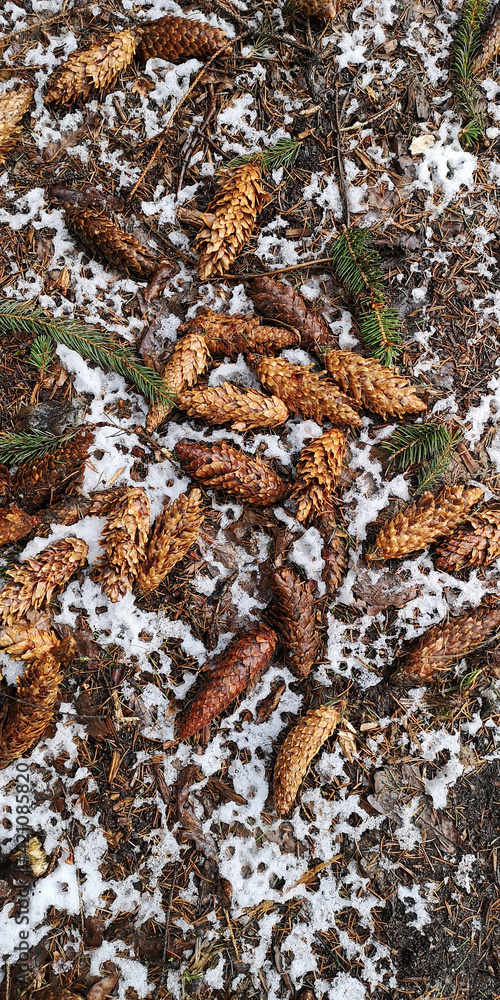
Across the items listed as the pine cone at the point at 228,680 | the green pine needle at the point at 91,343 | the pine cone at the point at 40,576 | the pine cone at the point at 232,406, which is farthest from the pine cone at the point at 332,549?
the pine cone at the point at 40,576

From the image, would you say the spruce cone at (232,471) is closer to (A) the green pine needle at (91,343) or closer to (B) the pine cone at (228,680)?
(A) the green pine needle at (91,343)

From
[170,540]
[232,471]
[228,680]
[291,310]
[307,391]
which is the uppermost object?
[291,310]

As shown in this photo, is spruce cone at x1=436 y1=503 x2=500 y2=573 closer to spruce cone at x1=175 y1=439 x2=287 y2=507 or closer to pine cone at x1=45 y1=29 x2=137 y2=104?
spruce cone at x1=175 y1=439 x2=287 y2=507

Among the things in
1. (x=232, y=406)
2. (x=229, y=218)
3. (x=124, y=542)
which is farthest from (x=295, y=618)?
(x=229, y=218)

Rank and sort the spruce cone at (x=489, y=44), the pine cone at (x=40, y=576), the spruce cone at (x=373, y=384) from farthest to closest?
the spruce cone at (x=489, y=44), the spruce cone at (x=373, y=384), the pine cone at (x=40, y=576)

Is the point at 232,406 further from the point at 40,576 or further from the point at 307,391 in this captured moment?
the point at 40,576

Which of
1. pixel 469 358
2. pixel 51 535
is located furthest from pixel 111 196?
pixel 469 358

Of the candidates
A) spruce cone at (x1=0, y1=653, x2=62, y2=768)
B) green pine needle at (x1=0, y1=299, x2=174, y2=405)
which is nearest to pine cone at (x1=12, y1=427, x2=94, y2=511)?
green pine needle at (x1=0, y1=299, x2=174, y2=405)

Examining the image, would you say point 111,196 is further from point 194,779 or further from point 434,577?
point 194,779
